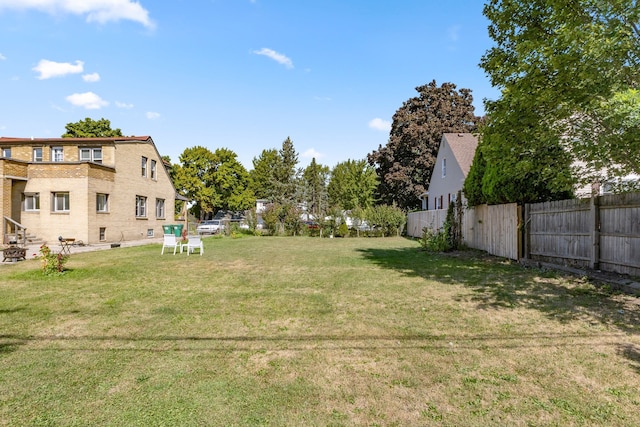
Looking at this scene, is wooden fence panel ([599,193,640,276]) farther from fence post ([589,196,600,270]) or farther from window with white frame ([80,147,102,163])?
window with white frame ([80,147,102,163])

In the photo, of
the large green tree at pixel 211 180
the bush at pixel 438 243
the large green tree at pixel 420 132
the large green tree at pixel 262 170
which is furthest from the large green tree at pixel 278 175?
the bush at pixel 438 243

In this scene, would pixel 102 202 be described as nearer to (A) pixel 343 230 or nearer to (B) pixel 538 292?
(A) pixel 343 230

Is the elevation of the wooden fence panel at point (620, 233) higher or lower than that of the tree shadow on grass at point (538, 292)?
higher

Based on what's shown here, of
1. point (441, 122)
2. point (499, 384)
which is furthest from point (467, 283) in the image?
point (441, 122)

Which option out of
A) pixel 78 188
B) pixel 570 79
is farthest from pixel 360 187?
pixel 570 79

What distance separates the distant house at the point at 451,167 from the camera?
2530 centimetres

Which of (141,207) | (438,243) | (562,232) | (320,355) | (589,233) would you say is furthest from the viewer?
(141,207)

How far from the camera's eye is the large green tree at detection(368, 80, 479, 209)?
35.8 m

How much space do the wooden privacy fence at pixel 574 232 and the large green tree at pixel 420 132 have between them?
22.5 metres

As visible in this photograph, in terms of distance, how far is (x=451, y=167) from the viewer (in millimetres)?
26828

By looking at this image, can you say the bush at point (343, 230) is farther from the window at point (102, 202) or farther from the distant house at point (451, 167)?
the window at point (102, 202)

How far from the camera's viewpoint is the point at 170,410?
2855 mm

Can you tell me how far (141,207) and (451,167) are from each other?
79.7ft

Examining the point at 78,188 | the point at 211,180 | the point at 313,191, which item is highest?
the point at 211,180
